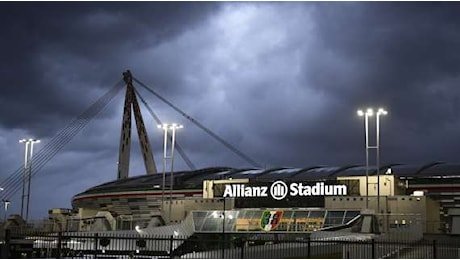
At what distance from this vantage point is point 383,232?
187 ft

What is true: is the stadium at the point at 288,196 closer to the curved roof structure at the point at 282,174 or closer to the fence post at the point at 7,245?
the curved roof structure at the point at 282,174

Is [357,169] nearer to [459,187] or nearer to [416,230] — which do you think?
[459,187]

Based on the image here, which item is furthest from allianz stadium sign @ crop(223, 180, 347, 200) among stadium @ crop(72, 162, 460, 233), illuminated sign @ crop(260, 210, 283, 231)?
illuminated sign @ crop(260, 210, 283, 231)

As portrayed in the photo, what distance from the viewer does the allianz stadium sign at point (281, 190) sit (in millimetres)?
69188

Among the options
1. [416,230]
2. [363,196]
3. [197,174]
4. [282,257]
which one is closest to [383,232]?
[416,230]

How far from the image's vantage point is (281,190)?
7188 centimetres

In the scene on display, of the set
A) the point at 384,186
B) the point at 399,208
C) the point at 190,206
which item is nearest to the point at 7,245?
the point at 399,208

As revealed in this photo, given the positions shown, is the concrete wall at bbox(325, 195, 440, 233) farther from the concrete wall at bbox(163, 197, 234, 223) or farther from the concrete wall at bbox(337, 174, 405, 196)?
the concrete wall at bbox(163, 197, 234, 223)

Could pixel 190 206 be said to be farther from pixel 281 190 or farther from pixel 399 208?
pixel 399 208

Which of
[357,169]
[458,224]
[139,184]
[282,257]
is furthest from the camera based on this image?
[139,184]

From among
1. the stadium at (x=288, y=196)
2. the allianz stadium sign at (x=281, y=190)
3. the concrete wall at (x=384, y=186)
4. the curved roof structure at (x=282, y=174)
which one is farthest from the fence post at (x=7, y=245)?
the curved roof structure at (x=282, y=174)

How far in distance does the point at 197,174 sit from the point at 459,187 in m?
41.5

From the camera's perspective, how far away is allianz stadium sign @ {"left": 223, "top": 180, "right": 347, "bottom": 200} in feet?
227

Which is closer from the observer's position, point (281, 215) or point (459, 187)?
point (281, 215)
